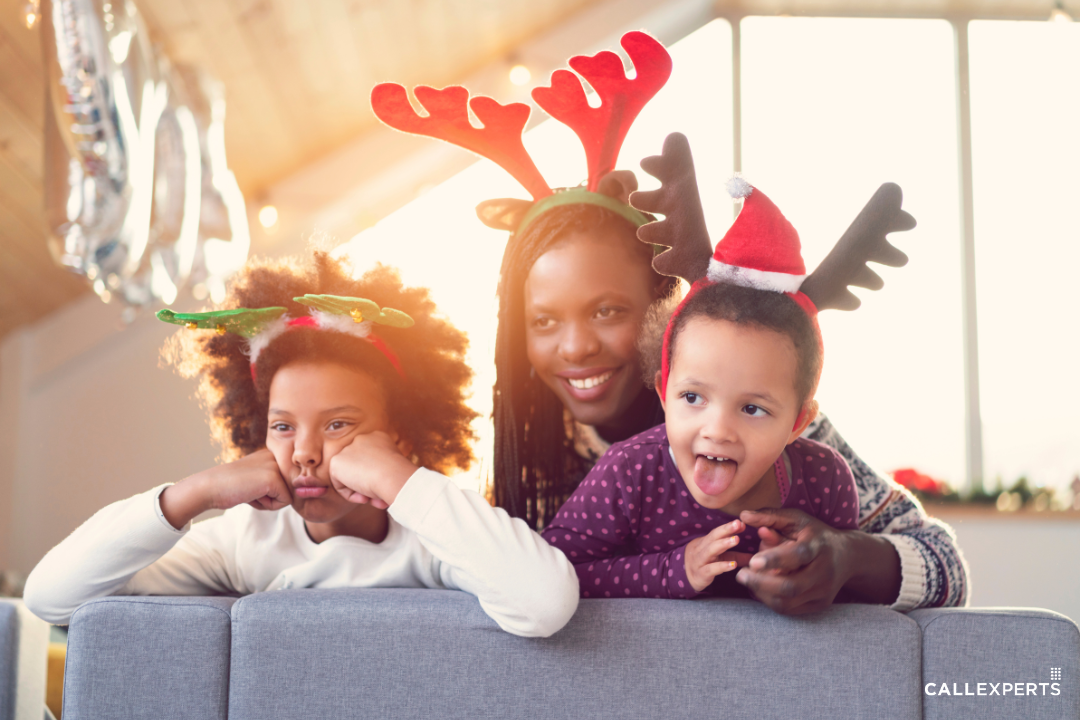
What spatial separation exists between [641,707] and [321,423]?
0.51m

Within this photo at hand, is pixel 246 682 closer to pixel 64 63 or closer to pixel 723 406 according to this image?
pixel 723 406

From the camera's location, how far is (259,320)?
1188mm

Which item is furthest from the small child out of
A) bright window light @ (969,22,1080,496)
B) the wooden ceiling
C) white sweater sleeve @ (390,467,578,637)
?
bright window light @ (969,22,1080,496)

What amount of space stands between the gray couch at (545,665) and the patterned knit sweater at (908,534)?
14 cm

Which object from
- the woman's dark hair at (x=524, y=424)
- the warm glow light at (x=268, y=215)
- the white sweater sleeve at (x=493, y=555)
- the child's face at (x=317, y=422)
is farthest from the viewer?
the warm glow light at (x=268, y=215)

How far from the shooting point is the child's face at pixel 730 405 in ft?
2.92

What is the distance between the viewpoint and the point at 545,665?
33.8 inches

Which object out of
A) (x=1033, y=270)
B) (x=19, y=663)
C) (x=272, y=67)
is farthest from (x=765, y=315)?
(x=1033, y=270)

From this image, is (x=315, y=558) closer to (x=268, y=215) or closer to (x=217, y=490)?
(x=217, y=490)

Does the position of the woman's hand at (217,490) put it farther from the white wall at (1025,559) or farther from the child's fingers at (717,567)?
the white wall at (1025,559)

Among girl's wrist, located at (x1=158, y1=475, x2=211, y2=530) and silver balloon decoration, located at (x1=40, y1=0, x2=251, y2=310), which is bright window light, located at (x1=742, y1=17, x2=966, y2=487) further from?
girl's wrist, located at (x1=158, y1=475, x2=211, y2=530)

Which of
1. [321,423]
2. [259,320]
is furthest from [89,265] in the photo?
[321,423]

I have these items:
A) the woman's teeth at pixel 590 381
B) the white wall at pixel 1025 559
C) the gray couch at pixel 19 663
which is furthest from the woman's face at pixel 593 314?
the white wall at pixel 1025 559

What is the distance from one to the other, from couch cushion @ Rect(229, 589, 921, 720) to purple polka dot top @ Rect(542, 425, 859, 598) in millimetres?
108
